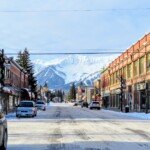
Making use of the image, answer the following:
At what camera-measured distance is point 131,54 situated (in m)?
83.5

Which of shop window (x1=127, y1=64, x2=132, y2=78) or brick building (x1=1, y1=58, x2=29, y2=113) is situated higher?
shop window (x1=127, y1=64, x2=132, y2=78)

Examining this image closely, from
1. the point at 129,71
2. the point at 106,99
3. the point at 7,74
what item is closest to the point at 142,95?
the point at 129,71

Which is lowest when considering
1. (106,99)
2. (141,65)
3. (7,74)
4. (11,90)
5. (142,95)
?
(142,95)

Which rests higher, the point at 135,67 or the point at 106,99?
the point at 135,67

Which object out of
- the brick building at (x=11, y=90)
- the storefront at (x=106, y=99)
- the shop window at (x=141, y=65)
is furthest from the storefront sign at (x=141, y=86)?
the storefront at (x=106, y=99)

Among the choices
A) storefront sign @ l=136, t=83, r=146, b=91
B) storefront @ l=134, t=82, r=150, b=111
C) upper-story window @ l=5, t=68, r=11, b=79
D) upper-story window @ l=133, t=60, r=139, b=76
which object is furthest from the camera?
upper-story window @ l=133, t=60, r=139, b=76

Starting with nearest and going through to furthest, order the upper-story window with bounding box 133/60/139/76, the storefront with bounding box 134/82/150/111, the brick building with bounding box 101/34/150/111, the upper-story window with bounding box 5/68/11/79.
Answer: the storefront with bounding box 134/82/150/111, the brick building with bounding box 101/34/150/111, the upper-story window with bounding box 5/68/11/79, the upper-story window with bounding box 133/60/139/76

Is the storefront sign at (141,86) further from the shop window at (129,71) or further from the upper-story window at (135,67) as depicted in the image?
the shop window at (129,71)

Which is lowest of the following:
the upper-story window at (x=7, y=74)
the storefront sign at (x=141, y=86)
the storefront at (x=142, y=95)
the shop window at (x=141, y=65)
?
the storefront at (x=142, y=95)

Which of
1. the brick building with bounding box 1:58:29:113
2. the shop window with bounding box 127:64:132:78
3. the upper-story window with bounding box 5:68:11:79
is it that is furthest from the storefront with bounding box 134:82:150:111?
the upper-story window with bounding box 5:68:11:79

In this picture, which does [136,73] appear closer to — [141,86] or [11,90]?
[141,86]

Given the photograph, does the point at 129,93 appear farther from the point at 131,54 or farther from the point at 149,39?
the point at 149,39

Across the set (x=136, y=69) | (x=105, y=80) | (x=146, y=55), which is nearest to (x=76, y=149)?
(x=146, y=55)

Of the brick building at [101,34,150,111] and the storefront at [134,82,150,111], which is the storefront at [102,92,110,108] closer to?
the brick building at [101,34,150,111]
